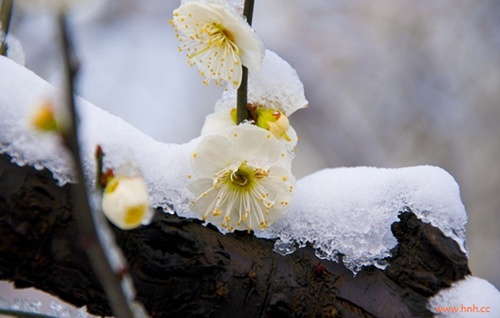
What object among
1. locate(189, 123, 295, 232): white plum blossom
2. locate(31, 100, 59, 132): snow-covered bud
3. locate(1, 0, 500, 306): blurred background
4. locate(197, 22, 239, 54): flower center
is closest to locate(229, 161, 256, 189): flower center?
locate(189, 123, 295, 232): white plum blossom

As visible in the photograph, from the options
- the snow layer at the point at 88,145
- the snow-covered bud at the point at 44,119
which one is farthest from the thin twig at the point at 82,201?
the snow layer at the point at 88,145

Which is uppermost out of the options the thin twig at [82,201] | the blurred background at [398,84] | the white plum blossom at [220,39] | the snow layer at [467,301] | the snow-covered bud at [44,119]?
the blurred background at [398,84]

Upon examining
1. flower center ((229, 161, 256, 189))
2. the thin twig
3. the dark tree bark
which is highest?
flower center ((229, 161, 256, 189))

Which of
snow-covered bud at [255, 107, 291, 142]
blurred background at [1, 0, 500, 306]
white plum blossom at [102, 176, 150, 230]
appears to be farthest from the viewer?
blurred background at [1, 0, 500, 306]

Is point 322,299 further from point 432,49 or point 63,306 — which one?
point 432,49

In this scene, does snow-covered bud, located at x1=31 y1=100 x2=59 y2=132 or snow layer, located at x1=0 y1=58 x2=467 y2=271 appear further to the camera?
snow layer, located at x1=0 y1=58 x2=467 y2=271

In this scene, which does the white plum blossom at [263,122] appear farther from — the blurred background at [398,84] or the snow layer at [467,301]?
the blurred background at [398,84]

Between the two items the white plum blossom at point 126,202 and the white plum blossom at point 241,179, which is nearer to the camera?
the white plum blossom at point 126,202

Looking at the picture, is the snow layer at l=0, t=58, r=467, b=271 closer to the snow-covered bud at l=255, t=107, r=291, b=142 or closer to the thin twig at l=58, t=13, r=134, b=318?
the snow-covered bud at l=255, t=107, r=291, b=142
